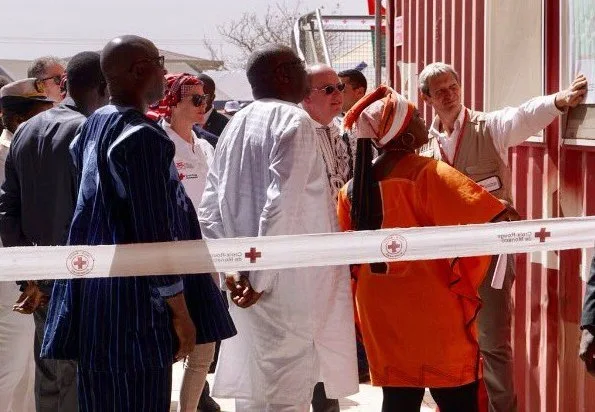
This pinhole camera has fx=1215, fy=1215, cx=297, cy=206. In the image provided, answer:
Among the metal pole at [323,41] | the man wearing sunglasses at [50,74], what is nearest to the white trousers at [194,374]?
the man wearing sunglasses at [50,74]

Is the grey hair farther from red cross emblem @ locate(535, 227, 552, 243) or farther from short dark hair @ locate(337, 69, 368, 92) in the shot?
short dark hair @ locate(337, 69, 368, 92)

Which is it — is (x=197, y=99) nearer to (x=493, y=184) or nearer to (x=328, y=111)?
(x=328, y=111)

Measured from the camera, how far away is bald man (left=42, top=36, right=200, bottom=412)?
4020 mm

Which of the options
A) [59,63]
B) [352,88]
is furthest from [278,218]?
[352,88]

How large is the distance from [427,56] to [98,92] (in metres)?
3.16

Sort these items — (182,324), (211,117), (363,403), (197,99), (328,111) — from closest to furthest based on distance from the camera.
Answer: (182,324)
(328,111)
(197,99)
(363,403)
(211,117)

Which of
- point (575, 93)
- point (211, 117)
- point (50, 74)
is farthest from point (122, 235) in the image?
point (211, 117)

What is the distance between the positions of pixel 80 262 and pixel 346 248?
1185 mm

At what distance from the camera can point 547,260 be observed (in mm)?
5973

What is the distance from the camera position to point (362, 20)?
16750 millimetres

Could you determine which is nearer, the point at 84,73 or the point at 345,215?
the point at 345,215

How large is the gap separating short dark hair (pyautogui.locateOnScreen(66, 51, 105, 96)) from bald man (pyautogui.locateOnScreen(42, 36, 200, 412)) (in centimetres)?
135

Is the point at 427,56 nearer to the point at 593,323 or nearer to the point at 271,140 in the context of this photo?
the point at 271,140

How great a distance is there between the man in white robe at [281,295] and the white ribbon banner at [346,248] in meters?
0.16
